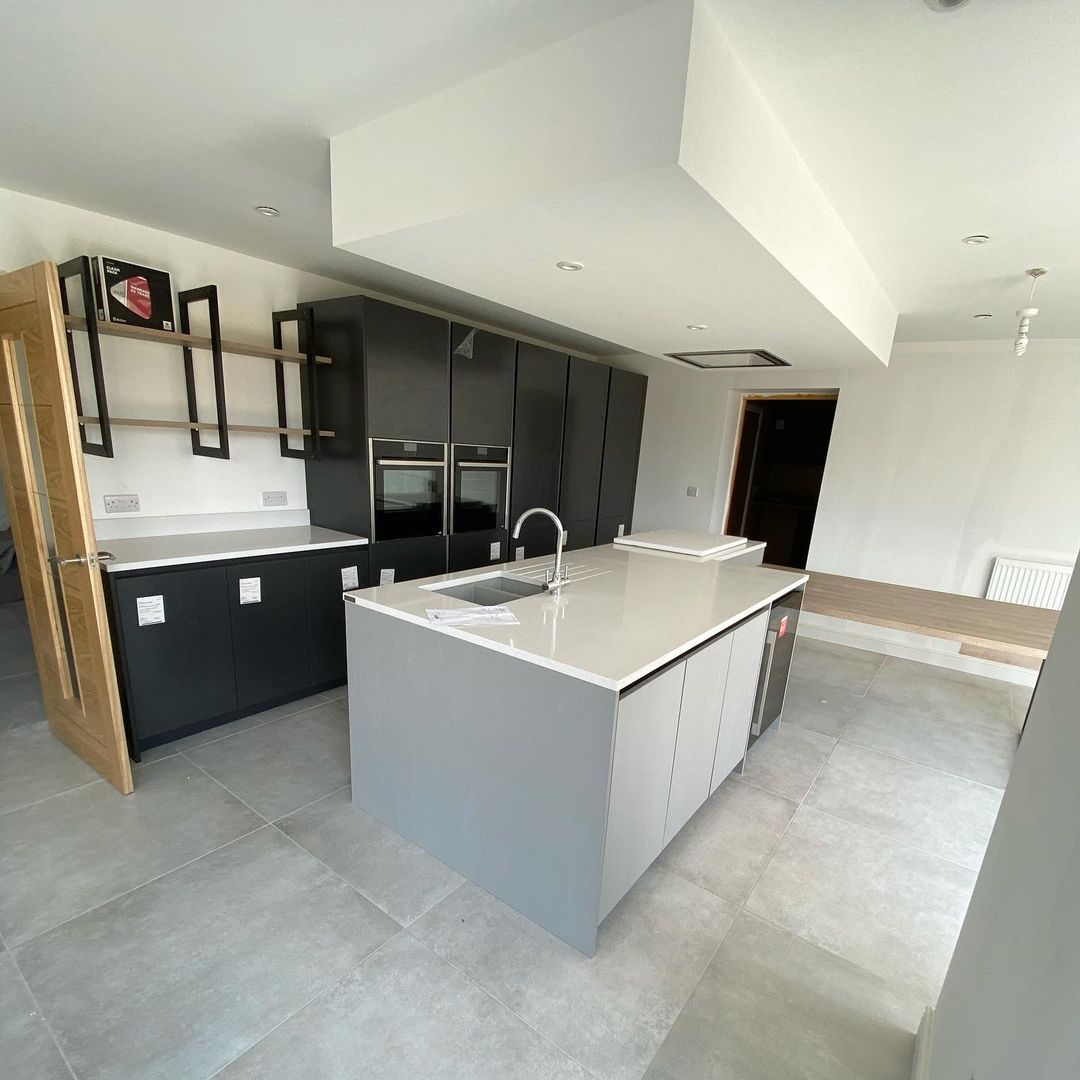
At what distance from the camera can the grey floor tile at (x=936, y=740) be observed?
275 cm

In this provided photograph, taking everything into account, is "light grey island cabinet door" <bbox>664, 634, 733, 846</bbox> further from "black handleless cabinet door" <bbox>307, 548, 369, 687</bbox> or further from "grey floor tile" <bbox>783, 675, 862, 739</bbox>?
"black handleless cabinet door" <bbox>307, 548, 369, 687</bbox>

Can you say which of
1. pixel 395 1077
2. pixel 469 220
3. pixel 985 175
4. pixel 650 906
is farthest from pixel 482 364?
pixel 395 1077

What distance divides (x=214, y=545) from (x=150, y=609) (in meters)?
0.45

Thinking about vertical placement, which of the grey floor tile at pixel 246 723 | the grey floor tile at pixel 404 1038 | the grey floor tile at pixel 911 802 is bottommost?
the grey floor tile at pixel 246 723

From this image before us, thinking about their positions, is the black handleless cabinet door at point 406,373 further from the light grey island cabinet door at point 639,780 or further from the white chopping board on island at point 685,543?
the light grey island cabinet door at point 639,780

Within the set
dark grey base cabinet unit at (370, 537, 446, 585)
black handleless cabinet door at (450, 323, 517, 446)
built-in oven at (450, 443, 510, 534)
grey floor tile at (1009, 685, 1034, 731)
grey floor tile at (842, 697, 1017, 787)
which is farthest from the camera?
built-in oven at (450, 443, 510, 534)

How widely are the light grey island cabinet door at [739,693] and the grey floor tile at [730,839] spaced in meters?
0.11

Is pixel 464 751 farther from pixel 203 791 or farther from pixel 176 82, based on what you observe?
pixel 176 82

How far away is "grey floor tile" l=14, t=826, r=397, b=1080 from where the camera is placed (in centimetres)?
128

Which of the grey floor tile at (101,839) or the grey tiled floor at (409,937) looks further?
the grey floor tile at (101,839)

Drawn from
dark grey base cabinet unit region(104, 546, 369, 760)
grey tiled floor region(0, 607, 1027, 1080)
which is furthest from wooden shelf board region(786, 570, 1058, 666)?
dark grey base cabinet unit region(104, 546, 369, 760)

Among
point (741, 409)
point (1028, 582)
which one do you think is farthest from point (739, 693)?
point (741, 409)

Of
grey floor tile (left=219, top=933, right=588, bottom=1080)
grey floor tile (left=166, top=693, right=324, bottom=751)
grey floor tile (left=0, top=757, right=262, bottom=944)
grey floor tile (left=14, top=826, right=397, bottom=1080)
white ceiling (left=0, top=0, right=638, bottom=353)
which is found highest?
white ceiling (left=0, top=0, right=638, bottom=353)

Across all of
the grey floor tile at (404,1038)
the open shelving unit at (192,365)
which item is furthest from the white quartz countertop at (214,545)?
the grey floor tile at (404,1038)
